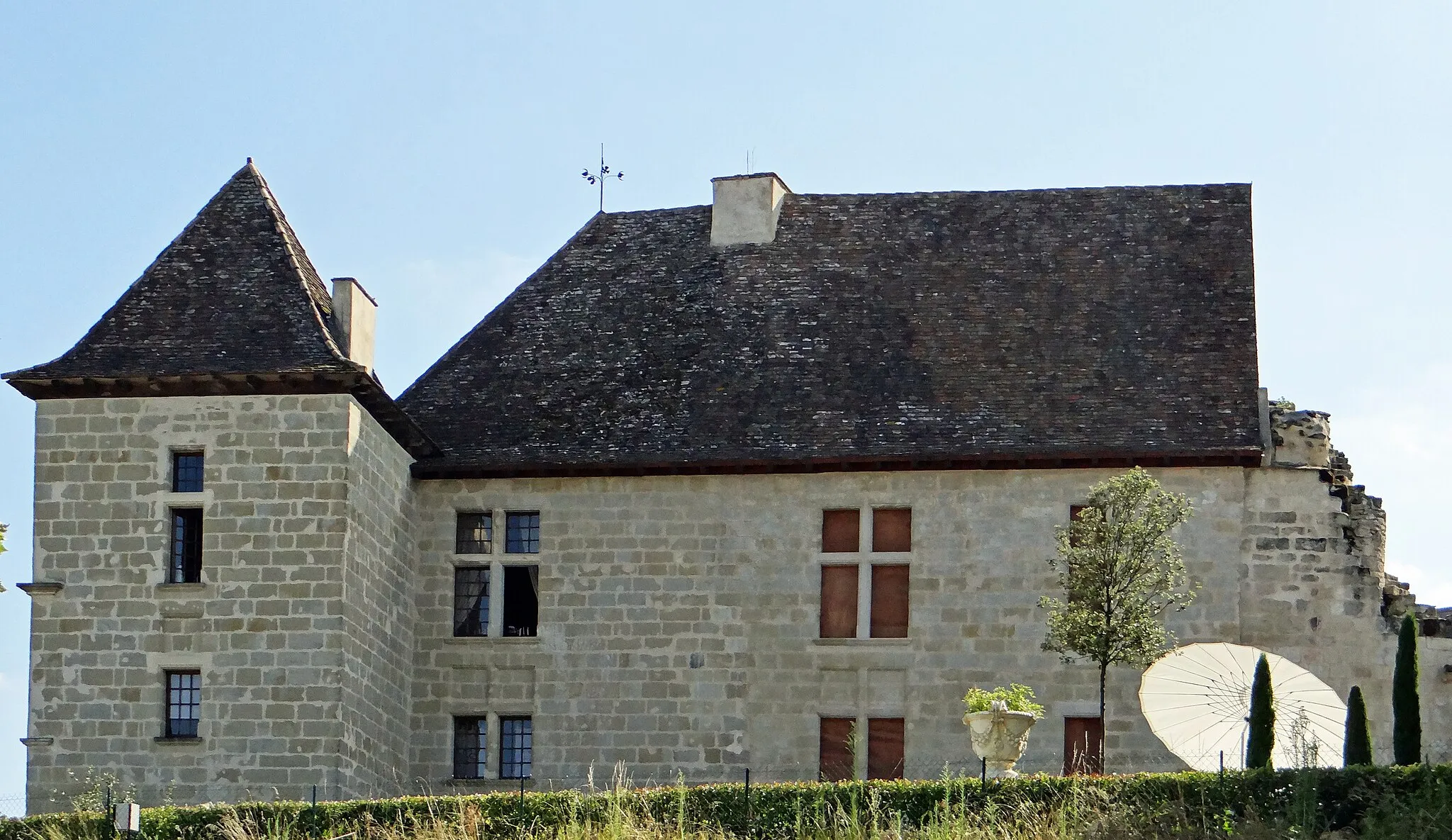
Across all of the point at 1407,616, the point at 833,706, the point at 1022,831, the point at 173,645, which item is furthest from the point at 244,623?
the point at 1407,616

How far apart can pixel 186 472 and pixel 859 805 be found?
9730 mm

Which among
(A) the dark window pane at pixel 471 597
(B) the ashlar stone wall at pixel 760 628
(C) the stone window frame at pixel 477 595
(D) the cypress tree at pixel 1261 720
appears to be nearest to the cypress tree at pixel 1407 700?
(D) the cypress tree at pixel 1261 720

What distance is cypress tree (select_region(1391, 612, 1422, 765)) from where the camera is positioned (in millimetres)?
27031

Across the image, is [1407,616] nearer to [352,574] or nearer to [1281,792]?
[1281,792]

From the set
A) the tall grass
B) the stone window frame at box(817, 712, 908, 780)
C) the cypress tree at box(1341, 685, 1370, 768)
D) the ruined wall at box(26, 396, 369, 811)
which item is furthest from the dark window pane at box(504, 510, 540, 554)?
the cypress tree at box(1341, 685, 1370, 768)

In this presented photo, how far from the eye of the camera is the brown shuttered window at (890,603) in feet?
105

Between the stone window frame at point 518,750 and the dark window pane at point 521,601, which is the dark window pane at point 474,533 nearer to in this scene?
the dark window pane at point 521,601

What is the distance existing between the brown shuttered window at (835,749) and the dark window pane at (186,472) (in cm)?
759

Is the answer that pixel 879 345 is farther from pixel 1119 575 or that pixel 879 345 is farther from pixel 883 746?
pixel 1119 575

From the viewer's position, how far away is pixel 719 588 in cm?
3219

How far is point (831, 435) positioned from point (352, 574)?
234 inches

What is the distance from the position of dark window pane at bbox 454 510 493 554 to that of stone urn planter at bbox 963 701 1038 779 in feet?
23.2

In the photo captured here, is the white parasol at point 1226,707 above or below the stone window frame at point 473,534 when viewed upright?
below

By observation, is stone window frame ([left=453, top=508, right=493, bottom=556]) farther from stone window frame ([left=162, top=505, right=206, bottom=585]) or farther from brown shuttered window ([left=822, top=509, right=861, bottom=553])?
brown shuttered window ([left=822, top=509, right=861, bottom=553])
